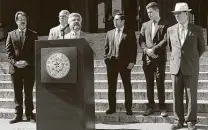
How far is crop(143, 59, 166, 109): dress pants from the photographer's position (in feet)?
22.7

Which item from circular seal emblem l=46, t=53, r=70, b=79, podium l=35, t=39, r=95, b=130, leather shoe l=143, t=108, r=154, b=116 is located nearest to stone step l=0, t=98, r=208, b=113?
leather shoe l=143, t=108, r=154, b=116

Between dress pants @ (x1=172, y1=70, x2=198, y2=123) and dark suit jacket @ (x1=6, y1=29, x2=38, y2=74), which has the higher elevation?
dark suit jacket @ (x1=6, y1=29, x2=38, y2=74)

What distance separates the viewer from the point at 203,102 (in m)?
7.26

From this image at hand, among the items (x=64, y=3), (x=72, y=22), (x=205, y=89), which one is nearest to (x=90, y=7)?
(x=64, y=3)

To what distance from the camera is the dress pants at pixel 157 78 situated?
6.93 metres

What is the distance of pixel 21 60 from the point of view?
7.14m

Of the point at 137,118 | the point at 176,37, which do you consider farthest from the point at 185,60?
the point at 137,118

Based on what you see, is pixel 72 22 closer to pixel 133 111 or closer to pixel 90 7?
pixel 133 111

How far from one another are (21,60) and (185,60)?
2976 millimetres

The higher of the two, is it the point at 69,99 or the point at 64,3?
the point at 64,3

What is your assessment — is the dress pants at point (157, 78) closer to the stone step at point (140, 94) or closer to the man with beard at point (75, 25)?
the stone step at point (140, 94)

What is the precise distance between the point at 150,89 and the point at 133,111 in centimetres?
70

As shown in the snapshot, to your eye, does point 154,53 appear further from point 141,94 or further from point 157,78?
point 141,94

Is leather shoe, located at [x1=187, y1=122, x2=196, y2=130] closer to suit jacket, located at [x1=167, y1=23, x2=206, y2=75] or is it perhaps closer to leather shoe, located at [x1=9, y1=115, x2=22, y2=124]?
suit jacket, located at [x1=167, y1=23, x2=206, y2=75]
